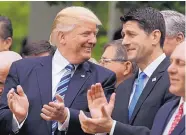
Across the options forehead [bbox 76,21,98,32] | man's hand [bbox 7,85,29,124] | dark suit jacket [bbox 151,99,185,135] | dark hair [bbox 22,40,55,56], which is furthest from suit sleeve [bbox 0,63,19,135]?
dark hair [bbox 22,40,55,56]

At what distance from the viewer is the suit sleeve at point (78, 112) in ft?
25.0

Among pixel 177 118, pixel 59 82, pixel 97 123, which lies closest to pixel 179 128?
pixel 177 118

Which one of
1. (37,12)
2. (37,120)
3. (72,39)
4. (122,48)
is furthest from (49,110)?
(37,12)

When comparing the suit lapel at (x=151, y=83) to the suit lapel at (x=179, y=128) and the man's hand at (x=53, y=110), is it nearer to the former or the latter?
the man's hand at (x=53, y=110)

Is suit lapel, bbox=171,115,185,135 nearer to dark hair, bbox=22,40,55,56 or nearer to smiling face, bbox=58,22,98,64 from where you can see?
smiling face, bbox=58,22,98,64

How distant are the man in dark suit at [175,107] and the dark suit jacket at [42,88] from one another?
95 centimetres

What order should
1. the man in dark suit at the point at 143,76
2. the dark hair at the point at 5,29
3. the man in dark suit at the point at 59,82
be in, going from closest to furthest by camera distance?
the man in dark suit at the point at 143,76, the man in dark suit at the point at 59,82, the dark hair at the point at 5,29

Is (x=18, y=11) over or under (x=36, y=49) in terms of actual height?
under

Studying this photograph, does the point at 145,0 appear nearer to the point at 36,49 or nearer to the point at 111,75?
the point at 36,49

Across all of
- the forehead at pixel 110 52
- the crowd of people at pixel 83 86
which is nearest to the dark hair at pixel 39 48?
the forehead at pixel 110 52

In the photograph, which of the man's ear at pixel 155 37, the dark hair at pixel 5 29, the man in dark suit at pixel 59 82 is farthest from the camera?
the dark hair at pixel 5 29

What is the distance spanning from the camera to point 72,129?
773 cm

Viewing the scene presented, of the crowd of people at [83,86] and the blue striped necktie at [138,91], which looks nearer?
the crowd of people at [83,86]

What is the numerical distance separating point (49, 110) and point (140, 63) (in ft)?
3.28
